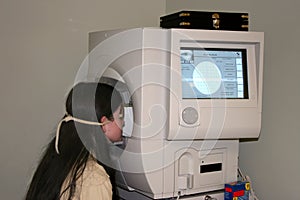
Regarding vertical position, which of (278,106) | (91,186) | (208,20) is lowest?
(91,186)

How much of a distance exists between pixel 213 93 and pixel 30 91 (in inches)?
37.5

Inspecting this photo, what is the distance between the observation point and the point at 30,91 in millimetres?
2043

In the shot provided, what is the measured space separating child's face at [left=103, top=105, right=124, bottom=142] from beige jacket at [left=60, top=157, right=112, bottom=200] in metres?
0.13

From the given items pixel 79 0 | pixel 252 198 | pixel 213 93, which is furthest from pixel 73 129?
pixel 79 0

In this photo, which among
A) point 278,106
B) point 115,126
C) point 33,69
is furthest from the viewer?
point 33,69

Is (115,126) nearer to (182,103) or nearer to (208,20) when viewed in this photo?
(182,103)

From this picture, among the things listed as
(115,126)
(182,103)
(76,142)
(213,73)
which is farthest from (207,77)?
(76,142)

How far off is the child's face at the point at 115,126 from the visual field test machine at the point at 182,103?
3 centimetres

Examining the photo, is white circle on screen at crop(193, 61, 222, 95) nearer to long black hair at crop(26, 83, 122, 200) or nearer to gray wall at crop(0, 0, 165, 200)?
long black hair at crop(26, 83, 122, 200)

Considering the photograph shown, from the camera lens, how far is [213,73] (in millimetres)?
1509

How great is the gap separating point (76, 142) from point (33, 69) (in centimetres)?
77

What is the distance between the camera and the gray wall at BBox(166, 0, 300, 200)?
1641 mm

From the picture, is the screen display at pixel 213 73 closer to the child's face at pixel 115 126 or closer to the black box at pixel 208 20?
the black box at pixel 208 20

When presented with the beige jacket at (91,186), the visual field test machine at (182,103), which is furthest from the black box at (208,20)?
the beige jacket at (91,186)
